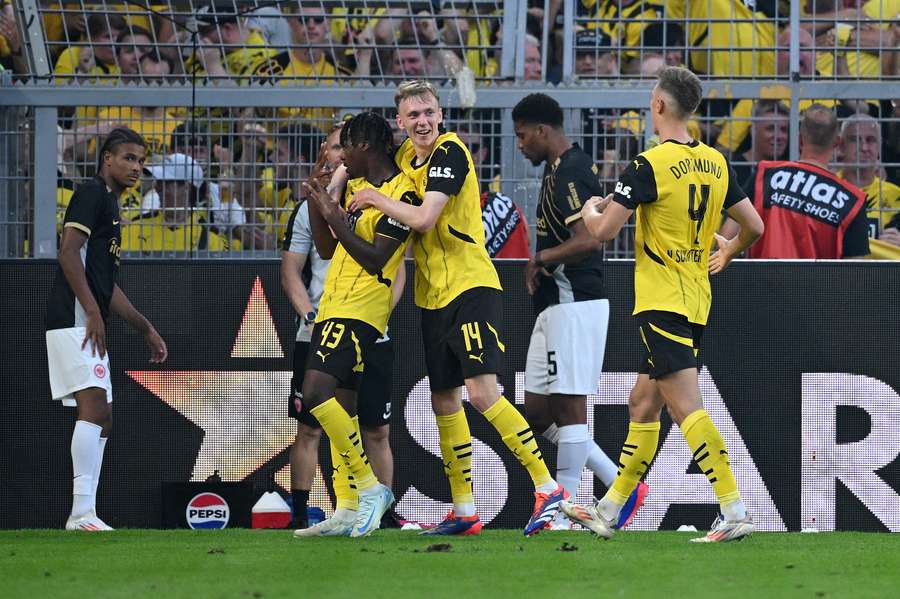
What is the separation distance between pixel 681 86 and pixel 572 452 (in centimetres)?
257

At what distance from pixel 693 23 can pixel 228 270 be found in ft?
10.9

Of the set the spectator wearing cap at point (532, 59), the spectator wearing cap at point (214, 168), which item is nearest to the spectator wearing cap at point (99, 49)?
the spectator wearing cap at point (214, 168)

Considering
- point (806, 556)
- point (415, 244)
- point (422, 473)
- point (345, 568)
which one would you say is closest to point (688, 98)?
point (415, 244)

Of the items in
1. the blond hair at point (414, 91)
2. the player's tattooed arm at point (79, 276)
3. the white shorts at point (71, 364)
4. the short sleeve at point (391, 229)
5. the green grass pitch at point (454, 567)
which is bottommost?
the green grass pitch at point (454, 567)

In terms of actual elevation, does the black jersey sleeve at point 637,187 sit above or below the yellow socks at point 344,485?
above

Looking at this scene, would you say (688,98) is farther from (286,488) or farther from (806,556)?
(286,488)

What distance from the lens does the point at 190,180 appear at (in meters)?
9.64

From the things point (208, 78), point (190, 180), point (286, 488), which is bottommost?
point (286, 488)

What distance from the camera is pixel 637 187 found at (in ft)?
22.6

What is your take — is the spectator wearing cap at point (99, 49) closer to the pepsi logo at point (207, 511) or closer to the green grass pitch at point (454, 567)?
the pepsi logo at point (207, 511)

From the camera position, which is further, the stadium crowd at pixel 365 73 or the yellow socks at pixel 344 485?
the stadium crowd at pixel 365 73

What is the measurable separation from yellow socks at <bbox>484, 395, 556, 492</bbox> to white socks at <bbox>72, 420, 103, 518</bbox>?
8.52 ft

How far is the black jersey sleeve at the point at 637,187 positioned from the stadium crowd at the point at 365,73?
2.67 metres

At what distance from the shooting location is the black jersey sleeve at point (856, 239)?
31.2 feet
